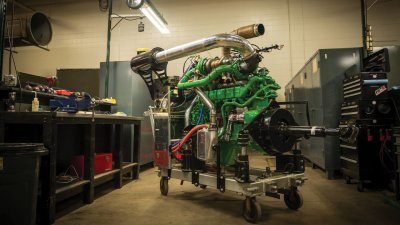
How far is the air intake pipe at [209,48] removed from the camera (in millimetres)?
2072

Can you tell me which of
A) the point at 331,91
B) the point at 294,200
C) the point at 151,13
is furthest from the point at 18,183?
the point at 151,13

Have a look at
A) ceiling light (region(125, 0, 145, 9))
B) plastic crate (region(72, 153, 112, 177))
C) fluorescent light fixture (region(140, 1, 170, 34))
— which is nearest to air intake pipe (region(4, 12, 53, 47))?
ceiling light (region(125, 0, 145, 9))

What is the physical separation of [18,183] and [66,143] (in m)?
1.34

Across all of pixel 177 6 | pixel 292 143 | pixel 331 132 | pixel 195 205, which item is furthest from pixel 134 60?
pixel 177 6

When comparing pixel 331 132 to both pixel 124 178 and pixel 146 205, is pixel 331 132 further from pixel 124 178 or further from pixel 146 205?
pixel 124 178

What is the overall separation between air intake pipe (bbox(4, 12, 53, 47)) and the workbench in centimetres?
208

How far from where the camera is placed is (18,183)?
155cm

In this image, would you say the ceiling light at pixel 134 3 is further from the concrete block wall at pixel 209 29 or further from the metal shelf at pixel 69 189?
the metal shelf at pixel 69 189

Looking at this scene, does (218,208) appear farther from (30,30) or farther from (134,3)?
(30,30)

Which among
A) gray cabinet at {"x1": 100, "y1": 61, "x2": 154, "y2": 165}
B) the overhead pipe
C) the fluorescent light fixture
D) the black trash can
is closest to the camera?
the black trash can

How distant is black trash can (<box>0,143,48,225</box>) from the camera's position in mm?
1509

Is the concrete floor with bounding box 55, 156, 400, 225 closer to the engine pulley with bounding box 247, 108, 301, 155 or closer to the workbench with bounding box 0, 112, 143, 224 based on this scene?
the workbench with bounding box 0, 112, 143, 224

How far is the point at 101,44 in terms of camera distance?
22.5 ft

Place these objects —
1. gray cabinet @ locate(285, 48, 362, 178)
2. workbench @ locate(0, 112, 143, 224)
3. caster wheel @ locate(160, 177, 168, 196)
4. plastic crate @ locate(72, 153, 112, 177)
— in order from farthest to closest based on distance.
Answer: gray cabinet @ locate(285, 48, 362, 178), caster wheel @ locate(160, 177, 168, 196), plastic crate @ locate(72, 153, 112, 177), workbench @ locate(0, 112, 143, 224)
